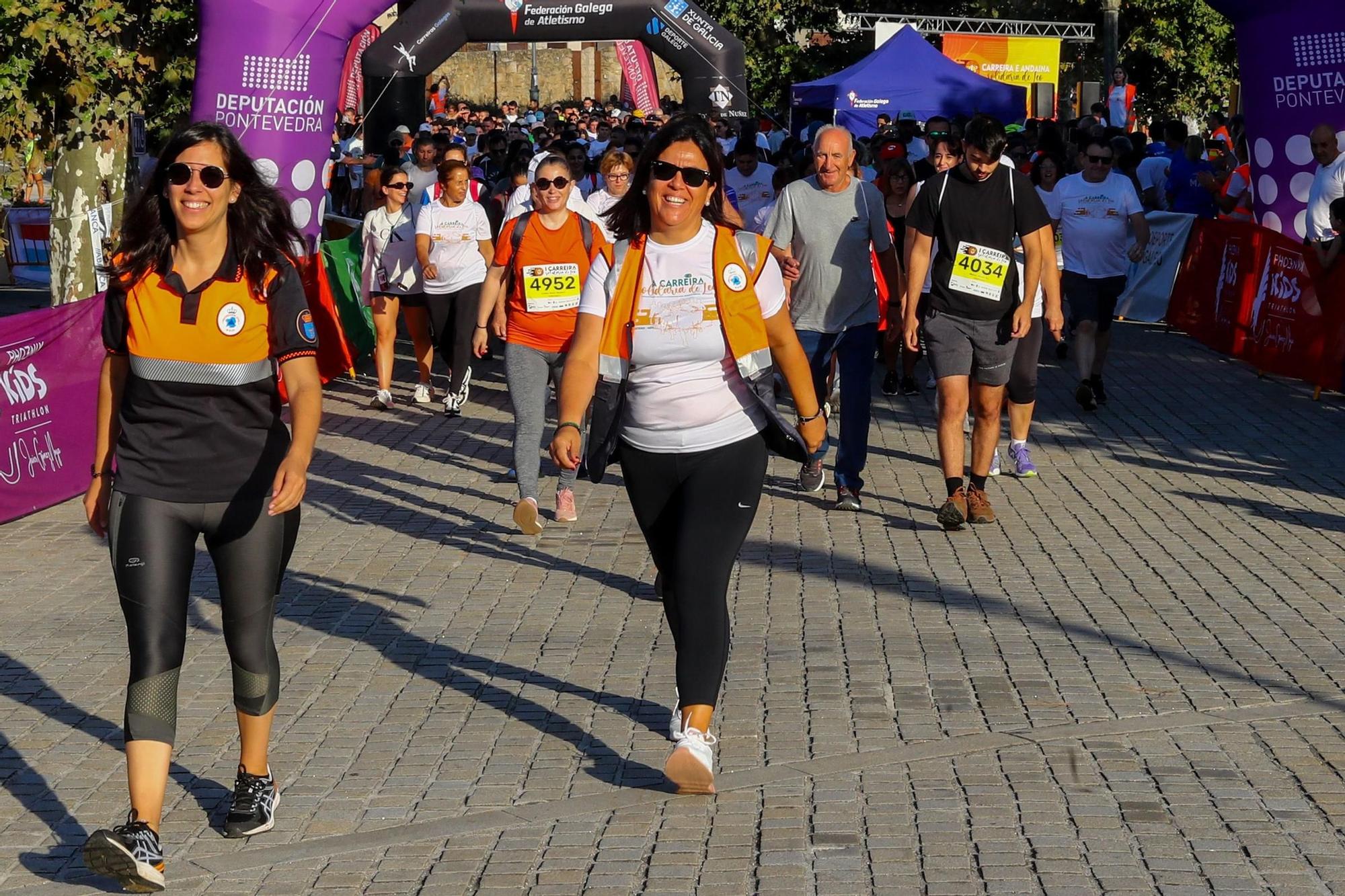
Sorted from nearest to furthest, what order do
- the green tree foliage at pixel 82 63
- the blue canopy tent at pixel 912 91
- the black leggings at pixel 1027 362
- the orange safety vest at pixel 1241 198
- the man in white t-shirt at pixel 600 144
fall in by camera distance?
the black leggings at pixel 1027 362 < the green tree foliage at pixel 82 63 < the orange safety vest at pixel 1241 198 < the man in white t-shirt at pixel 600 144 < the blue canopy tent at pixel 912 91

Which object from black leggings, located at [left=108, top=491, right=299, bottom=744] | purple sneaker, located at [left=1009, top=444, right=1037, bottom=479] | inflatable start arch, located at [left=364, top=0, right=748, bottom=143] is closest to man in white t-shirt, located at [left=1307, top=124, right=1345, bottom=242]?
purple sneaker, located at [left=1009, top=444, right=1037, bottom=479]

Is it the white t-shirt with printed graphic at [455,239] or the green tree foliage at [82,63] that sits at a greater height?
the green tree foliage at [82,63]

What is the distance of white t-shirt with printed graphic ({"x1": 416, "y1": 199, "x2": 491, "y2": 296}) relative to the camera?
12.2 m

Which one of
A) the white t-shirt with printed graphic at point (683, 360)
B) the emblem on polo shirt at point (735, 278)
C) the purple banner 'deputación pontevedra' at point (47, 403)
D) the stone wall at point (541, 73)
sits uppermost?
the stone wall at point (541, 73)

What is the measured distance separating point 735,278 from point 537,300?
4.01 metres

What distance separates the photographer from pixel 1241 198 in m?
15.8

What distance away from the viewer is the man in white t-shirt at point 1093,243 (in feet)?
39.9

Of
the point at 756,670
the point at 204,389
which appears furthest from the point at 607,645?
the point at 204,389

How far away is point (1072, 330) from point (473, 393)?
17.4 feet

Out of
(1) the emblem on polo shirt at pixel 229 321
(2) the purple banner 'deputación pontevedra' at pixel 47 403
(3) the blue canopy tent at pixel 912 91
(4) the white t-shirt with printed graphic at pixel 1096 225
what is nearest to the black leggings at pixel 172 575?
(1) the emblem on polo shirt at pixel 229 321

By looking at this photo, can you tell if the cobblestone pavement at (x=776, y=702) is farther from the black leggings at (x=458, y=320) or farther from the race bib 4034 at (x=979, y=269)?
the black leggings at (x=458, y=320)

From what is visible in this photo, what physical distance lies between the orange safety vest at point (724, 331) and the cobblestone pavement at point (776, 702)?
3.25 ft

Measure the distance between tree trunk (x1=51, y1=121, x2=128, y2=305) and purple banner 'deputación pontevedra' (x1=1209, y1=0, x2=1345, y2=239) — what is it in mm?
8554

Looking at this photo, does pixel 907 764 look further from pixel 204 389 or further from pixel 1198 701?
pixel 204 389
